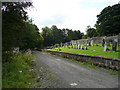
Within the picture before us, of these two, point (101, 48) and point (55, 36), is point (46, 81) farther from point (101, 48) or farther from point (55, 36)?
point (55, 36)

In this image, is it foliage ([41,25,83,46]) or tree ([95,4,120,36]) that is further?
foliage ([41,25,83,46])

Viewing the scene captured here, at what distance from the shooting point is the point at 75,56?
11266 mm

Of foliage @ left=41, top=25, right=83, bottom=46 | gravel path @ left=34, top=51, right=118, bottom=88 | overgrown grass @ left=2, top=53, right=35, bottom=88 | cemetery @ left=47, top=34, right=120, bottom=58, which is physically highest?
foliage @ left=41, top=25, right=83, bottom=46

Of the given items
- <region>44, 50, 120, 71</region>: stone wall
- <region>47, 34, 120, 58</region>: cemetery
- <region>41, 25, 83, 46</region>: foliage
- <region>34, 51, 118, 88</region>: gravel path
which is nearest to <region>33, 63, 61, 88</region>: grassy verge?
<region>34, 51, 118, 88</region>: gravel path

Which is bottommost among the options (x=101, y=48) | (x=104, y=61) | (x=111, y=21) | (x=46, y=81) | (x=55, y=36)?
(x=46, y=81)

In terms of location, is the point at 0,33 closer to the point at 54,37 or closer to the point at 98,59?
the point at 98,59

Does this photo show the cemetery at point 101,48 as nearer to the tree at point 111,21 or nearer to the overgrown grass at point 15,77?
the overgrown grass at point 15,77

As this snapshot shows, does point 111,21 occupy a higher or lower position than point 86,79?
higher

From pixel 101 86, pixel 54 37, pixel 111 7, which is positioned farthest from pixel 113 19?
pixel 54 37

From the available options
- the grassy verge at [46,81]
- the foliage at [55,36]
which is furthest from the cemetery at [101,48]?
the foliage at [55,36]

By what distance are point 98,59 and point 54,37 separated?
61232 millimetres

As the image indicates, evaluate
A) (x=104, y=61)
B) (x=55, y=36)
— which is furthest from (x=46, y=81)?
(x=55, y=36)

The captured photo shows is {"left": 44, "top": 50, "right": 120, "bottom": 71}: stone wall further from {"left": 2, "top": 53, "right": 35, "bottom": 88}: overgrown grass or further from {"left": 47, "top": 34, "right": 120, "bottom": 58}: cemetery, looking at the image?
{"left": 2, "top": 53, "right": 35, "bottom": 88}: overgrown grass

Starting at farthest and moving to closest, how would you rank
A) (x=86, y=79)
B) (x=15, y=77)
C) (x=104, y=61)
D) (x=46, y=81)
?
1. (x=104, y=61)
2. (x=86, y=79)
3. (x=46, y=81)
4. (x=15, y=77)
